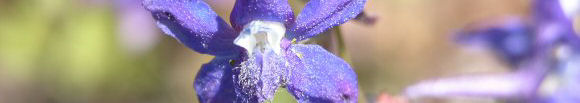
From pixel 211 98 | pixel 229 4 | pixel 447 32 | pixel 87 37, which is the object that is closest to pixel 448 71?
pixel 447 32

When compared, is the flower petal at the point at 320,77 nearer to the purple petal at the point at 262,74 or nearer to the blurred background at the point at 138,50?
the purple petal at the point at 262,74

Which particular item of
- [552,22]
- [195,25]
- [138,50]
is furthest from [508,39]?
[138,50]

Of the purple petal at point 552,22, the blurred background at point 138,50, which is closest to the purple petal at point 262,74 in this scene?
the purple petal at point 552,22

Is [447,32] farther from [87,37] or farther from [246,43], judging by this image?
[246,43]

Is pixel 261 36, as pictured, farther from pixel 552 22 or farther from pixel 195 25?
pixel 552 22

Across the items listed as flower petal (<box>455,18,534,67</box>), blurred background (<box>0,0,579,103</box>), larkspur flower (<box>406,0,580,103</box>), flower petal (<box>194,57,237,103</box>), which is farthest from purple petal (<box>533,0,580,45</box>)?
blurred background (<box>0,0,579,103</box>)

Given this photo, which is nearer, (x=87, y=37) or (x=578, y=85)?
(x=578, y=85)
